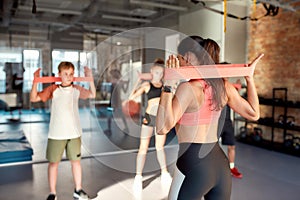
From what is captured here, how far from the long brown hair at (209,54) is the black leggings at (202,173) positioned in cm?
25

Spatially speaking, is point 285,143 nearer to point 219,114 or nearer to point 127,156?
point 127,156

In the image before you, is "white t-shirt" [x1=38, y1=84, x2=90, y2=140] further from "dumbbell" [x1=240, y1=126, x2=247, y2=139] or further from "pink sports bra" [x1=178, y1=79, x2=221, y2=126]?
"dumbbell" [x1=240, y1=126, x2=247, y2=139]

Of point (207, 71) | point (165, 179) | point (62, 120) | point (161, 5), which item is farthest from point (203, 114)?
point (161, 5)

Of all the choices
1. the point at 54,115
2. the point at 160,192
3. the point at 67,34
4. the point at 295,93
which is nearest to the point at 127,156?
the point at 160,192

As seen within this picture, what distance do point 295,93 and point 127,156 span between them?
3.36 metres

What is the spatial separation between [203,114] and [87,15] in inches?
184

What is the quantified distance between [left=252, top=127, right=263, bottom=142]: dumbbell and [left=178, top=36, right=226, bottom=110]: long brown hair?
4.34 m

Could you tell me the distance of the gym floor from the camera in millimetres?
3043

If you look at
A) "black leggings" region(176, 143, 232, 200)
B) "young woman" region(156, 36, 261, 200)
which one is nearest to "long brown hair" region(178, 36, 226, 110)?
"young woman" region(156, 36, 261, 200)

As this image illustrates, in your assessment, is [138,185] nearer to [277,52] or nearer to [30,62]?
[30,62]

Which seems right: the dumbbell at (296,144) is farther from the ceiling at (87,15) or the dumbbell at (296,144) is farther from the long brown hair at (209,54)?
the long brown hair at (209,54)

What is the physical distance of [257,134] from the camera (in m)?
5.50

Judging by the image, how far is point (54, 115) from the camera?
261 cm

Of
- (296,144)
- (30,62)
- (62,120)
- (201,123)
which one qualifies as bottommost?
(296,144)
